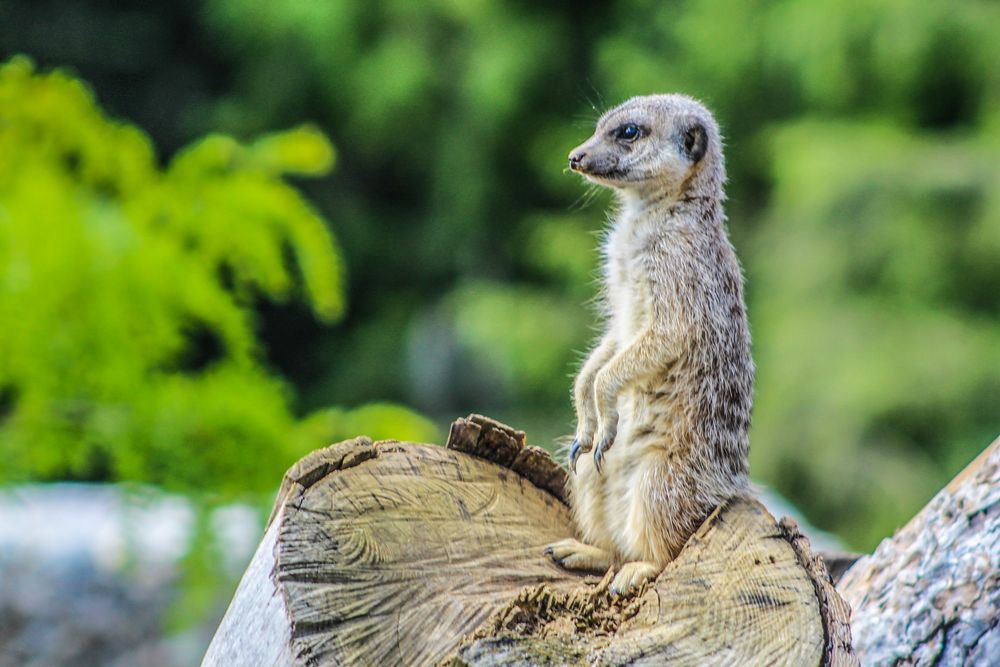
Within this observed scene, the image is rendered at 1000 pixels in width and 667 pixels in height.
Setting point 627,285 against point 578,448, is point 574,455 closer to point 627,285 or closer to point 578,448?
point 578,448

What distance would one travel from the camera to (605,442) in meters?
1.77

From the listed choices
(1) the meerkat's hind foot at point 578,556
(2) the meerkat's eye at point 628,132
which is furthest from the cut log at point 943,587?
(2) the meerkat's eye at point 628,132

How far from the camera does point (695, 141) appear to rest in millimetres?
1931

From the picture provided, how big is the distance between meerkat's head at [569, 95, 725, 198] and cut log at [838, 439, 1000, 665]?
1.95 feet

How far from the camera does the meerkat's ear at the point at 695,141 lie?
1.92 meters

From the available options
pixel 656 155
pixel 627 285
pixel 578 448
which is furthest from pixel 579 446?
pixel 656 155

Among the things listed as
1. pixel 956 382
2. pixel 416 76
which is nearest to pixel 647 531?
pixel 956 382

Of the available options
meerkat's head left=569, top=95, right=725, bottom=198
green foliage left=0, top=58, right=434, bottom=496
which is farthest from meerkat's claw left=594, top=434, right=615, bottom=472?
Answer: green foliage left=0, top=58, right=434, bottom=496

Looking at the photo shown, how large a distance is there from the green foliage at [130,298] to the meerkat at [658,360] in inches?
31.7

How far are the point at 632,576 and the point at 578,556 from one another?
133mm

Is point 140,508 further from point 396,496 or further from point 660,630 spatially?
point 660,630

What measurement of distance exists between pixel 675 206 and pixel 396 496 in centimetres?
71

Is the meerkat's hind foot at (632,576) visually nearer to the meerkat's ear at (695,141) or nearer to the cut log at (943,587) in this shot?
the cut log at (943,587)

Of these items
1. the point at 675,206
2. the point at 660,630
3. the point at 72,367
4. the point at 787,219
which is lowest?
the point at 660,630
